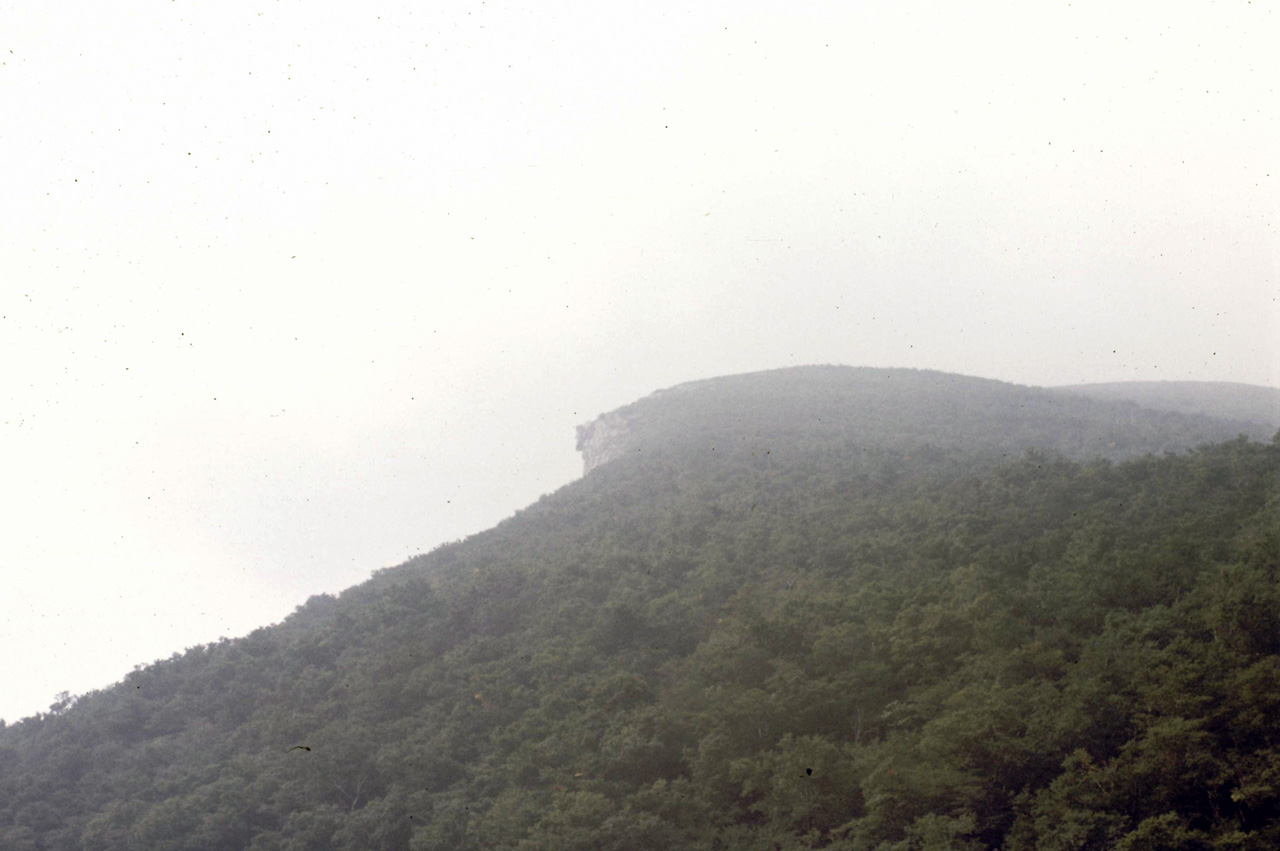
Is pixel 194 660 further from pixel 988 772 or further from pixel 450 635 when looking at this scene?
pixel 988 772

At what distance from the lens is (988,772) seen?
40.5 feet

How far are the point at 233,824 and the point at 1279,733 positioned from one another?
22610 millimetres

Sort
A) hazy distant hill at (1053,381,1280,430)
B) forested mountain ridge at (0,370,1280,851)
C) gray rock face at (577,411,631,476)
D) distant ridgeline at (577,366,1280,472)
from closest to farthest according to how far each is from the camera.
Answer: forested mountain ridge at (0,370,1280,851)
distant ridgeline at (577,366,1280,472)
hazy distant hill at (1053,381,1280,430)
gray rock face at (577,411,631,476)

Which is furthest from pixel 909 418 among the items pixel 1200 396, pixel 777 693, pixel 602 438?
pixel 1200 396

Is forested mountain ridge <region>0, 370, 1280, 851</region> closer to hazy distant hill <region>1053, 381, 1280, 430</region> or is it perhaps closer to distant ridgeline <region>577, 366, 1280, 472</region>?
distant ridgeline <region>577, 366, 1280, 472</region>

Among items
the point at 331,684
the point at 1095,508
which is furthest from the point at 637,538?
the point at 1095,508

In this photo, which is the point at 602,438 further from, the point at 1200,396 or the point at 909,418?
the point at 1200,396

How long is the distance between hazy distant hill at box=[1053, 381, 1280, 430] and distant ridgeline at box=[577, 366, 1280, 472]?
7.9 inches

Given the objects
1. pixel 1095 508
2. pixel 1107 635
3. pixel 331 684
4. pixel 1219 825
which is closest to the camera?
pixel 1219 825

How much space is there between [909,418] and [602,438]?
32920mm

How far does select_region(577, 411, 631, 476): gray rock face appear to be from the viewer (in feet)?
228

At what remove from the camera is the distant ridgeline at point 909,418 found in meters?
40.7

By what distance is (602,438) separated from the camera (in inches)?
2931

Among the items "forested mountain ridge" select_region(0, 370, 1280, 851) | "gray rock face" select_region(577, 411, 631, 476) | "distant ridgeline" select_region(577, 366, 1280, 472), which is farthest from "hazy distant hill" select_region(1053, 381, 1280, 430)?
"gray rock face" select_region(577, 411, 631, 476)
